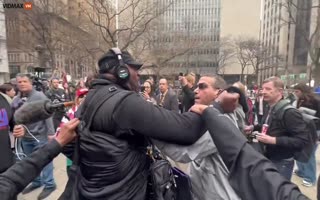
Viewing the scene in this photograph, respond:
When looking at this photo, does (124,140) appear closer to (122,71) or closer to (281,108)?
(122,71)

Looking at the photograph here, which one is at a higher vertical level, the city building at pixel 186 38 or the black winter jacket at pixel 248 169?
the city building at pixel 186 38

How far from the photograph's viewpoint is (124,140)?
1433 mm

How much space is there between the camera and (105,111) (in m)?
1.43

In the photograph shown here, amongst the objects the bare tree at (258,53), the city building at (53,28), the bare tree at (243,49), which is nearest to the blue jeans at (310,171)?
the city building at (53,28)

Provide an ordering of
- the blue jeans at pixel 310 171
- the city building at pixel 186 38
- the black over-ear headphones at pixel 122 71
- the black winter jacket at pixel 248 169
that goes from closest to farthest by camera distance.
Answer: the black winter jacket at pixel 248 169, the black over-ear headphones at pixel 122 71, the blue jeans at pixel 310 171, the city building at pixel 186 38

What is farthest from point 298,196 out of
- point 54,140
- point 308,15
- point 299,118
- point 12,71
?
point 308,15

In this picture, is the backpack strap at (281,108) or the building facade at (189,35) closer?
the backpack strap at (281,108)

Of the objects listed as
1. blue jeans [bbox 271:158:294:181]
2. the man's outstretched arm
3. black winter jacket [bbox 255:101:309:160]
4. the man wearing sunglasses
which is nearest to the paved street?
blue jeans [bbox 271:158:294:181]

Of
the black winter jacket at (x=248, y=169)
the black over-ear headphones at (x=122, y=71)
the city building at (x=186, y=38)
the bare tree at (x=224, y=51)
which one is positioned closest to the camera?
the black winter jacket at (x=248, y=169)

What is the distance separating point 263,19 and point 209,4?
21.1 m

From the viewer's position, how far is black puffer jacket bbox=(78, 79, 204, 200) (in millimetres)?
1328

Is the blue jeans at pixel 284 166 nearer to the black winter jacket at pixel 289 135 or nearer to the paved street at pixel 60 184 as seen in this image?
the black winter jacket at pixel 289 135

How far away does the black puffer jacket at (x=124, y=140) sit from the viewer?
4.36 feet

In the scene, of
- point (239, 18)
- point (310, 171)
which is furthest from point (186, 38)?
point (239, 18)
